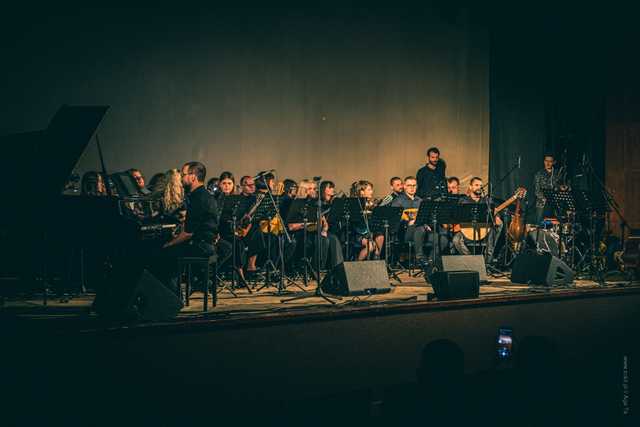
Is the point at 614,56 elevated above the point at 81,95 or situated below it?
above

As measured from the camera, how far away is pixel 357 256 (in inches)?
351

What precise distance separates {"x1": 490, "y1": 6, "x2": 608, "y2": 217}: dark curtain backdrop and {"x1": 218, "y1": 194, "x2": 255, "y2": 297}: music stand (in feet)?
18.4

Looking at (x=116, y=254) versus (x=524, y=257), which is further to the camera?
(x=524, y=257)

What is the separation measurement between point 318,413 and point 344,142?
611cm

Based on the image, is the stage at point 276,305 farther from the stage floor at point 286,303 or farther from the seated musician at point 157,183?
the seated musician at point 157,183

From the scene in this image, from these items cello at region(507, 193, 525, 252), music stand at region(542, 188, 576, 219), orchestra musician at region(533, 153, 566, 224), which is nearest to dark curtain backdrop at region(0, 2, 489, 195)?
orchestra musician at region(533, 153, 566, 224)

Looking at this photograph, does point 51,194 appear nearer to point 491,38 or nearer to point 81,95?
point 81,95

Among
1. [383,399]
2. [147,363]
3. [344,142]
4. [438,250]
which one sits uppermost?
[344,142]

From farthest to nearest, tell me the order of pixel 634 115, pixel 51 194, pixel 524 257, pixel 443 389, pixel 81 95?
pixel 634 115 < pixel 81 95 < pixel 524 257 < pixel 51 194 < pixel 443 389

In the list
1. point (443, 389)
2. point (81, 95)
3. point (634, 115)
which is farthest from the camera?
point (634, 115)

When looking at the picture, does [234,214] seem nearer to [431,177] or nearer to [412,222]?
[412,222]

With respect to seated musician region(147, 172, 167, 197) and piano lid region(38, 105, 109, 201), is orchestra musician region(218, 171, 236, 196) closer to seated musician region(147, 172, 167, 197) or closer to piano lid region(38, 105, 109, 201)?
seated musician region(147, 172, 167, 197)

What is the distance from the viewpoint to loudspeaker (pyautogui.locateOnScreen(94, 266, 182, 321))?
14.9 ft

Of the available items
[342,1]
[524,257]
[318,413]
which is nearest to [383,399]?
[318,413]
